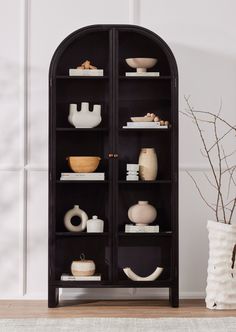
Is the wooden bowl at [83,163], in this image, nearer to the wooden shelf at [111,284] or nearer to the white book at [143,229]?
the white book at [143,229]

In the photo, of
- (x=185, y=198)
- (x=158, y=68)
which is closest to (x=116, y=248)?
(x=185, y=198)

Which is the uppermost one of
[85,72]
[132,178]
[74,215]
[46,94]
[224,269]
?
[85,72]

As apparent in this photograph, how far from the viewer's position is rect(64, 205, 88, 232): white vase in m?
4.58

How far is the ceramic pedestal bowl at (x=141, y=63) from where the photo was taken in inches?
180

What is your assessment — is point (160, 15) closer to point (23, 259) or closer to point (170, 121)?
point (170, 121)

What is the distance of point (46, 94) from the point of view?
481cm

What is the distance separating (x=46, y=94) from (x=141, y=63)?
70cm

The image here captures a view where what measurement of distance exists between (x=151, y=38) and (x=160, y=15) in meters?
0.39

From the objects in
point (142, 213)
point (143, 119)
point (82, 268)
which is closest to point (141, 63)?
point (143, 119)

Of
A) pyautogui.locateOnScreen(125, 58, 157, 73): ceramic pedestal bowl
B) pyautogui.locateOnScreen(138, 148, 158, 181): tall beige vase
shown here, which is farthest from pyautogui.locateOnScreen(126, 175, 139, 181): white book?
pyautogui.locateOnScreen(125, 58, 157, 73): ceramic pedestal bowl

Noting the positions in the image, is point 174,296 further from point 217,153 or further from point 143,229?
point 217,153

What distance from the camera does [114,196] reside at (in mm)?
4523

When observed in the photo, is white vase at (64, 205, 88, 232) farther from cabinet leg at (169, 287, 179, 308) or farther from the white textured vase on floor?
the white textured vase on floor

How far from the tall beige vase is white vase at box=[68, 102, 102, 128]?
0.37 meters
